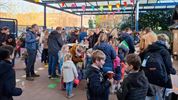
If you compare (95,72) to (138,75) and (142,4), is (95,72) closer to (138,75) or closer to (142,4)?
(138,75)

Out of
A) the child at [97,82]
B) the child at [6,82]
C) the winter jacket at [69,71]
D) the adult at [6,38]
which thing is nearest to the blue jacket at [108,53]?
the winter jacket at [69,71]

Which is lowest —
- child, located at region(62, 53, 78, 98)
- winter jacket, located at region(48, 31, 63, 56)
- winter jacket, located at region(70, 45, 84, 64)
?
child, located at region(62, 53, 78, 98)

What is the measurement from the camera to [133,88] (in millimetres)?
3904

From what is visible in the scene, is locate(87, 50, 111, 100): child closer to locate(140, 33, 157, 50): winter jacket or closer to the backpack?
the backpack

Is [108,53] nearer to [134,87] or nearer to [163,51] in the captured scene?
[163,51]

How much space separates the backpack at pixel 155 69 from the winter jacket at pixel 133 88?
1.07 metres

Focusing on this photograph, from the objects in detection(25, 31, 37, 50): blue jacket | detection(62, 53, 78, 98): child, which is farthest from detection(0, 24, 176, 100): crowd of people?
detection(25, 31, 37, 50): blue jacket

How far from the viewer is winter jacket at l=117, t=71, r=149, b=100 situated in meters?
3.91

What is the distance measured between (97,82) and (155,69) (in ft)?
4.40

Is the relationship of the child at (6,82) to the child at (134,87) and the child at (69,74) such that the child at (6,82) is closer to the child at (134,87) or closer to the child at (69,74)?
the child at (134,87)

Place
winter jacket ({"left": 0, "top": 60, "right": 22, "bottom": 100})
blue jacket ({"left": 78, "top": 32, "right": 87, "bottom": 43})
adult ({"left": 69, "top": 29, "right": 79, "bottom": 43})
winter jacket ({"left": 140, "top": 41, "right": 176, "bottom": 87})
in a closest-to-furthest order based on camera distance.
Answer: winter jacket ({"left": 0, "top": 60, "right": 22, "bottom": 100}) < winter jacket ({"left": 140, "top": 41, "right": 176, "bottom": 87}) < blue jacket ({"left": 78, "top": 32, "right": 87, "bottom": 43}) < adult ({"left": 69, "top": 29, "right": 79, "bottom": 43})

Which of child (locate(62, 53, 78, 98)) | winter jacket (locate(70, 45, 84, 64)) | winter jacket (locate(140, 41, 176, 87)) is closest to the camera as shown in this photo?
winter jacket (locate(140, 41, 176, 87))

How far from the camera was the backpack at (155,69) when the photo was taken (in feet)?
16.3

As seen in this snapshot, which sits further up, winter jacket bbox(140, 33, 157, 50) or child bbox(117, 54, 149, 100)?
winter jacket bbox(140, 33, 157, 50)
